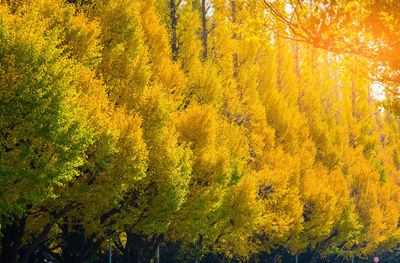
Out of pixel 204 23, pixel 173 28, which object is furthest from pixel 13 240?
pixel 204 23

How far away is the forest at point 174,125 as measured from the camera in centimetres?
991

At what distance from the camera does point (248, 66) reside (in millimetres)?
31625

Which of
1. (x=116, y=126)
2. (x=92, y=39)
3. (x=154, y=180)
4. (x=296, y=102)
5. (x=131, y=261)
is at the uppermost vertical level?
(x=296, y=102)

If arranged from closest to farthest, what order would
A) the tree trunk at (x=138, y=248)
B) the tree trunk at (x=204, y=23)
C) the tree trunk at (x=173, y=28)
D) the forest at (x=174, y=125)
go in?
the forest at (x=174, y=125) → the tree trunk at (x=138, y=248) → the tree trunk at (x=173, y=28) → the tree trunk at (x=204, y=23)

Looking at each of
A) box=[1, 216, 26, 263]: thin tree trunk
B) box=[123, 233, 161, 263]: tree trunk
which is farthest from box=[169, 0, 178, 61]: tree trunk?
box=[1, 216, 26, 263]: thin tree trunk

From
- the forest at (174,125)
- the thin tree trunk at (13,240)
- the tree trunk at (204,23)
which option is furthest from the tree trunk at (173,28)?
the thin tree trunk at (13,240)

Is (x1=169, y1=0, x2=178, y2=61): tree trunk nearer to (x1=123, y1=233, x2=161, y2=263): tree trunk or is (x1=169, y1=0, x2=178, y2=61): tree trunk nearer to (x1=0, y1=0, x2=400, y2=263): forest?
(x1=0, y1=0, x2=400, y2=263): forest

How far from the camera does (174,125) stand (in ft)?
65.4

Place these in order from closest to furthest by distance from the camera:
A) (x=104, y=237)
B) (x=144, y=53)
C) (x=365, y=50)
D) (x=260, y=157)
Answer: (x=365, y=50), (x=104, y=237), (x=144, y=53), (x=260, y=157)

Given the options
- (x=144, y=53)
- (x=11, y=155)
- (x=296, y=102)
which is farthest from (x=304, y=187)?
(x=11, y=155)

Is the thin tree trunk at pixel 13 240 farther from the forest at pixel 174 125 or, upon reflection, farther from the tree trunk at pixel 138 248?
the tree trunk at pixel 138 248

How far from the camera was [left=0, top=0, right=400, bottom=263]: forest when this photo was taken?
991cm

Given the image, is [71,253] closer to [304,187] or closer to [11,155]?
[11,155]

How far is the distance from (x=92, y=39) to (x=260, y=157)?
1693 centimetres
